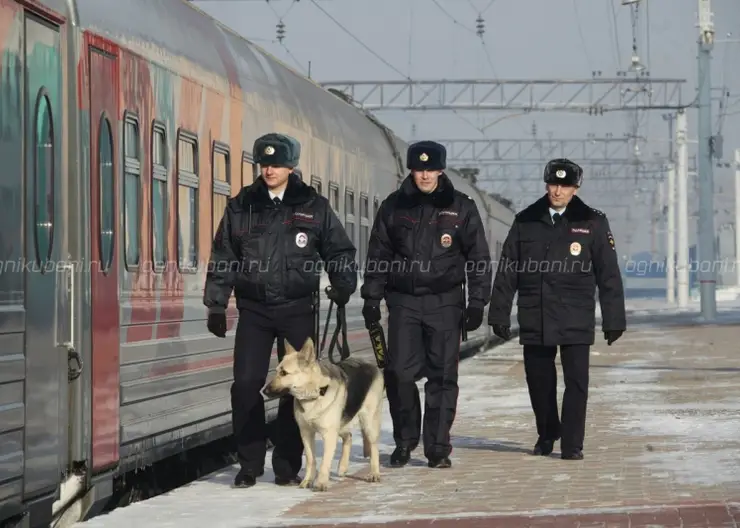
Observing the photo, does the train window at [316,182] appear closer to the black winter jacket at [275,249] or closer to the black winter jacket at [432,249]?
the black winter jacket at [432,249]

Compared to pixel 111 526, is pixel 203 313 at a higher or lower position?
higher

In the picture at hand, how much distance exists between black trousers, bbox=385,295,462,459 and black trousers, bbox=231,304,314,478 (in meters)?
1.09

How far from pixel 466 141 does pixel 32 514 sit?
6880 cm

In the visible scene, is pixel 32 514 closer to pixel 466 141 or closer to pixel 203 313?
pixel 203 313

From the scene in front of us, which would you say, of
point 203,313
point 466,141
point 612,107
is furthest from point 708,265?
point 203,313

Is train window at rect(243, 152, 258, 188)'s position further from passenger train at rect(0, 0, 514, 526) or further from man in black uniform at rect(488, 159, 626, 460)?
man in black uniform at rect(488, 159, 626, 460)

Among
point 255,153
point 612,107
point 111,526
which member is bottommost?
point 111,526

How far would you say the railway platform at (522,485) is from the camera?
8.62 meters

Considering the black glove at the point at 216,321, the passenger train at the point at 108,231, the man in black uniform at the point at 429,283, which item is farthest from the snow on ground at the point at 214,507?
the black glove at the point at 216,321

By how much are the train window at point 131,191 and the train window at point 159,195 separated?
386 mm

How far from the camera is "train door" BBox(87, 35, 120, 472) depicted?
913cm

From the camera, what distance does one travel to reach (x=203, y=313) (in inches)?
467

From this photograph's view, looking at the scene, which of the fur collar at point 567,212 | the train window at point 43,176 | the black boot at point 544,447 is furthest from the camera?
the black boot at point 544,447

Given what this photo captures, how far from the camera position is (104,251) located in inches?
368
